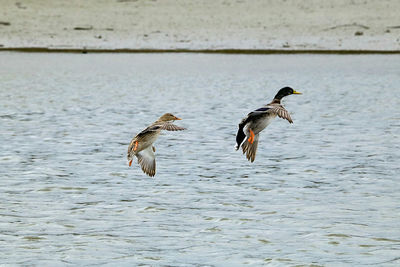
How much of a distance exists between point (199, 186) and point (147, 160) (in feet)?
6.49

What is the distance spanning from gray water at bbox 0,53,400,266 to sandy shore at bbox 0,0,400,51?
20521 mm

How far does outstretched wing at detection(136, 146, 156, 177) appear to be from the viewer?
7431mm

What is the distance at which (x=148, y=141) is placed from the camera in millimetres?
7008

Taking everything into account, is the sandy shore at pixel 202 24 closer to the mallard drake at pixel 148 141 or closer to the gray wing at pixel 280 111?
the mallard drake at pixel 148 141

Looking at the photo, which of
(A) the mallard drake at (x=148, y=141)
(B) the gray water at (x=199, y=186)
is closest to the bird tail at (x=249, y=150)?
(A) the mallard drake at (x=148, y=141)

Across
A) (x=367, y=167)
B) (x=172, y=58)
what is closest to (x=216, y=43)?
(x=172, y=58)

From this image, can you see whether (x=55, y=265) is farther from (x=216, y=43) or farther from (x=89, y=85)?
(x=216, y=43)

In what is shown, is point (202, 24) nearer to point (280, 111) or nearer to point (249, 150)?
point (249, 150)

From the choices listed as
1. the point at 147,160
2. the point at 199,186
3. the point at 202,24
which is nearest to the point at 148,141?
the point at 147,160

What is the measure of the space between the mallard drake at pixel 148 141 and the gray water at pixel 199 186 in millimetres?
601

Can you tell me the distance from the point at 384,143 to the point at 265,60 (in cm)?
2501

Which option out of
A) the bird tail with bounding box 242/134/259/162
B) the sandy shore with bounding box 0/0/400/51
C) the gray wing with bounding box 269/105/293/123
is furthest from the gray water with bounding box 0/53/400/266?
the sandy shore with bounding box 0/0/400/51

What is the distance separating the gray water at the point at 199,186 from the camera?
6.82 meters

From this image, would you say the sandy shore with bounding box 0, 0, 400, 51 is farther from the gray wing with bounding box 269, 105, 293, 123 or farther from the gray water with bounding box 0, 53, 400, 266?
the gray wing with bounding box 269, 105, 293, 123
